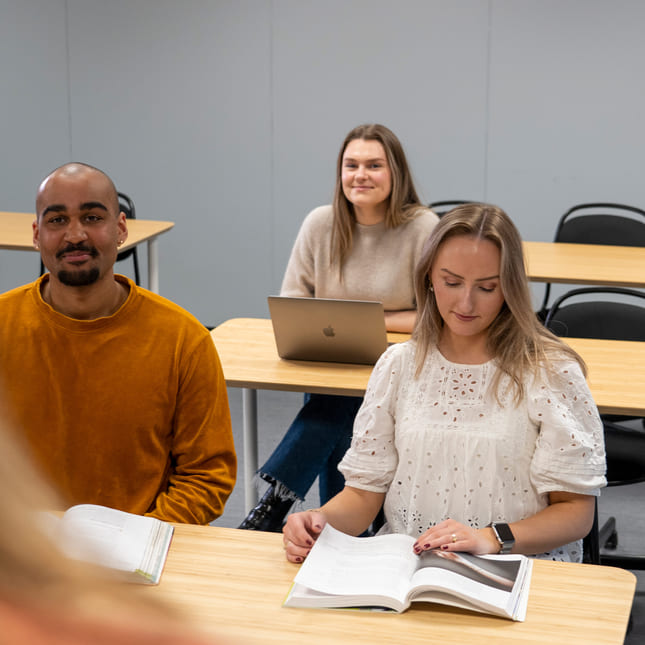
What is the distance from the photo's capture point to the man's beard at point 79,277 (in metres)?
1.82

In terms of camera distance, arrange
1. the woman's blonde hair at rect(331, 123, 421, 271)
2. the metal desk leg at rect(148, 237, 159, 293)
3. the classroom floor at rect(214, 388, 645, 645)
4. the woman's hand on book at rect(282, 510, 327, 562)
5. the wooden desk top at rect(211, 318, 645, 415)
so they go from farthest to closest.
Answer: the metal desk leg at rect(148, 237, 159, 293)
the woman's blonde hair at rect(331, 123, 421, 271)
the classroom floor at rect(214, 388, 645, 645)
the wooden desk top at rect(211, 318, 645, 415)
the woman's hand on book at rect(282, 510, 327, 562)

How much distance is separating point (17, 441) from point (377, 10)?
5206mm

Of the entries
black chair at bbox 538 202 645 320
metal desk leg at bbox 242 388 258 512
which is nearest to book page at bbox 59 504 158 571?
metal desk leg at bbox 242 388 258 512

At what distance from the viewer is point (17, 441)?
0.32 meters

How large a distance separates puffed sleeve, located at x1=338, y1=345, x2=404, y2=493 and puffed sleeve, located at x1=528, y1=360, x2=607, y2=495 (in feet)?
0.88

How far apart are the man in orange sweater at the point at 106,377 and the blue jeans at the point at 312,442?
2.33ft

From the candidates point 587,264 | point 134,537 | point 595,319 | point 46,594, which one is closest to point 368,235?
point 595,319

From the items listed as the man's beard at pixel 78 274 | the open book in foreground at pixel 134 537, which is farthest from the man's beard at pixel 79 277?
the open book in foreground at pixel 134 537

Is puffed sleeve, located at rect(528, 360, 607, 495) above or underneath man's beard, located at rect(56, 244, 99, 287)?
underneath

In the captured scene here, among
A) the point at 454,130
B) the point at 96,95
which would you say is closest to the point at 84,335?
the point at 454,130

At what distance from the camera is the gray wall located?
507cm

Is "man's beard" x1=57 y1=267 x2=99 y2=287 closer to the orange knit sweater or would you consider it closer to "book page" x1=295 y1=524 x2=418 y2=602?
the orange knit sweater

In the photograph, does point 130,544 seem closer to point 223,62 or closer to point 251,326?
point 251,326

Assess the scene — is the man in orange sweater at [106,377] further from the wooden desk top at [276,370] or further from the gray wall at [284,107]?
the gray wall at [284,107]
